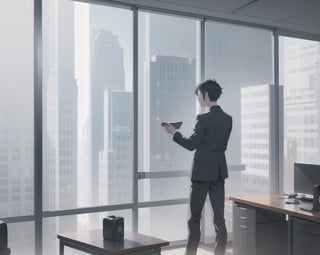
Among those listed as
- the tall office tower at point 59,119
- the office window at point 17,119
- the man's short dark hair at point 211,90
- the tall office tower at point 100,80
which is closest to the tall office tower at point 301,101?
the man's short dark hair at point 211,90

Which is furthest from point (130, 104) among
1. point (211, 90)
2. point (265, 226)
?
point (265, 226)

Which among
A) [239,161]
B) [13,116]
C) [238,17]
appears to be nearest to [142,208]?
[239,161]

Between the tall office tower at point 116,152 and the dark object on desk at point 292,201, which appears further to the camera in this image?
the tall office tower at point 116,152

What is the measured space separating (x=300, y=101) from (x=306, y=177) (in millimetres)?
2024

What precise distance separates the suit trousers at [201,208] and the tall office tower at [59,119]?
1.18 metres

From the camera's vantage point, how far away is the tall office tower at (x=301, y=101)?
525 centimetres

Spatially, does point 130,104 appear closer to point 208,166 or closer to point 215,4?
point 208,166

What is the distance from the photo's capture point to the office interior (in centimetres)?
372

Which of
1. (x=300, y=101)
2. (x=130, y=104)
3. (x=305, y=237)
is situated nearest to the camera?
(x=305, y=237)

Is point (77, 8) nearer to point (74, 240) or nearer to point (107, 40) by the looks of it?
point (107, 40)

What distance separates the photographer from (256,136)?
4.94m

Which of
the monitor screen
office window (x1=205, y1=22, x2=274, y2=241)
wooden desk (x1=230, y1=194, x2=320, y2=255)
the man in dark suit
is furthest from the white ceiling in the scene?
wooden desk (x1=230, y1=194, x2=320, y2=255)

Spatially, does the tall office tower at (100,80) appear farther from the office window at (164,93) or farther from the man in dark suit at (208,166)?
the man in dark suit at (208,166)

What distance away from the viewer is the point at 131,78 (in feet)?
13.9
